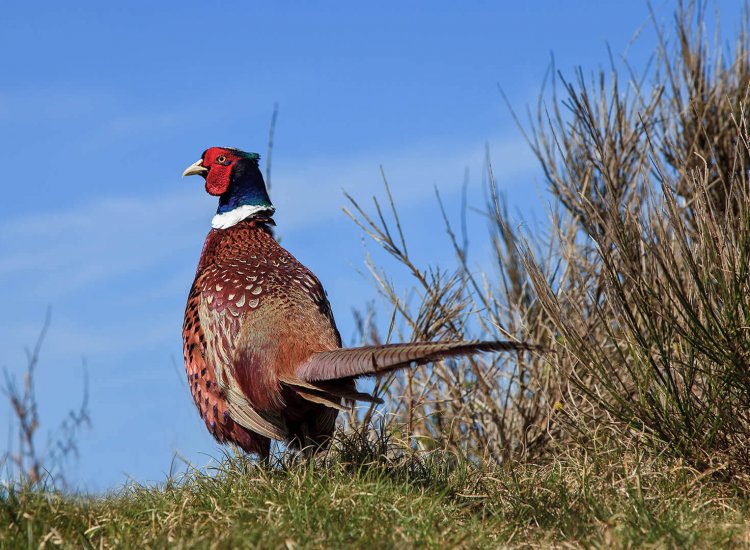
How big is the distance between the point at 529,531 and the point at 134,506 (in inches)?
58.7

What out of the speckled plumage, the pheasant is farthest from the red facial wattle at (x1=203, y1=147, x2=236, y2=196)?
the speckled plumage

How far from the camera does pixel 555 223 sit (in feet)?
15.8

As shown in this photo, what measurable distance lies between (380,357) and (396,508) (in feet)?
1.76

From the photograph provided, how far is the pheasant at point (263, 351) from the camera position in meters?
3.53

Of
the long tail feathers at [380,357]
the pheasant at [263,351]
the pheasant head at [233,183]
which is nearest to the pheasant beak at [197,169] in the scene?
the pheasant head at [233,183]

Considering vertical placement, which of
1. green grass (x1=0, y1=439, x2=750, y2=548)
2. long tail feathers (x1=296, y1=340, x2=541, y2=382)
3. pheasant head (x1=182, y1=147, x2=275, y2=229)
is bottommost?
green grass (x1=0, y1=439, x2=750, y2=548)

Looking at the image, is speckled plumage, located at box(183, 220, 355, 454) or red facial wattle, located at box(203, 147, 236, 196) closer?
speckled plumage, located at box(183, 220, 355, 454)

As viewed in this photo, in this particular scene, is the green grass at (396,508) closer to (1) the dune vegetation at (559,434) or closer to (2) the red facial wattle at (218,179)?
(1) the dune vegetation at (559,434)

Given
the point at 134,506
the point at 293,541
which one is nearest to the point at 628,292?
the point at 293,541

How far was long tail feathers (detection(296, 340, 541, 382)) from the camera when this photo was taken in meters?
2.79

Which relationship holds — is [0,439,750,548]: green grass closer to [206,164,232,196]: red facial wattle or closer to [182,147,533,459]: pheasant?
[182,147,533,459]: pheasant

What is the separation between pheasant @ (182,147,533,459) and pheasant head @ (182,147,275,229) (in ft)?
0.34

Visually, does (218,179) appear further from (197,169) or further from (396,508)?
(396,508)

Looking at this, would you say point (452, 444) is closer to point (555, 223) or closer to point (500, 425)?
point (500, 425)
